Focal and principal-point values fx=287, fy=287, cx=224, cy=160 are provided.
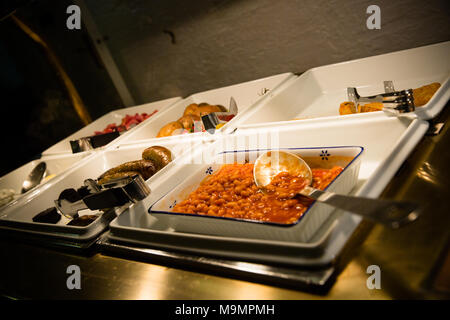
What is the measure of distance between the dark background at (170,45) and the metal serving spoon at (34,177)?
1.10m

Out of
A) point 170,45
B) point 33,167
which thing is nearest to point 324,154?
point 170,45

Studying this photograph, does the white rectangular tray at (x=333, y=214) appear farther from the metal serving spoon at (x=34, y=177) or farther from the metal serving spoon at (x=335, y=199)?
the metal serving spoon at (x=34, y=177)

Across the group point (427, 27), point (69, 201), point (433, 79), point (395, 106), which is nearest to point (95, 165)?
point (69, 201)

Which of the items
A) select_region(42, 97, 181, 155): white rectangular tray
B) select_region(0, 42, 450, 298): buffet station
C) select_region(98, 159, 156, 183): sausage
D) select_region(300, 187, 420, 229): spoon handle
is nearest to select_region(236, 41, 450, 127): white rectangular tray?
select_region(0, 42, 450, 298): buffet station

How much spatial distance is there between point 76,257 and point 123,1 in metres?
2.62

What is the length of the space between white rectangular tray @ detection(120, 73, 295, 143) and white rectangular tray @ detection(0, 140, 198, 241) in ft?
0.67

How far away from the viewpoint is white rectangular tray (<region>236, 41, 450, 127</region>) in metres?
1.47

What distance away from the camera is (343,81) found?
1.77 m

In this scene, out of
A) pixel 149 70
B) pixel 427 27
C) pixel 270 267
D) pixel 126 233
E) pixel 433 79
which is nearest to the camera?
pixel 270 267

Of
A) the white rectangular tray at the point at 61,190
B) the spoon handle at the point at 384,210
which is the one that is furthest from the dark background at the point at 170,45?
the spoon handle at the point at 384,210

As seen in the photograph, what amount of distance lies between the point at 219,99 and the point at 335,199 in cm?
186

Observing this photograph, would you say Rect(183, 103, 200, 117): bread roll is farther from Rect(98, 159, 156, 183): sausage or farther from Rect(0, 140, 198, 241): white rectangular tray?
Rect(98, 159, 156, 183): sausage

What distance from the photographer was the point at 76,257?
1075 mm
